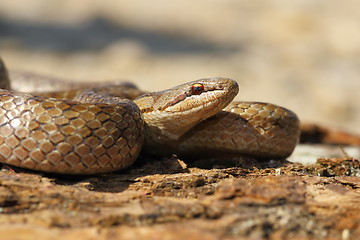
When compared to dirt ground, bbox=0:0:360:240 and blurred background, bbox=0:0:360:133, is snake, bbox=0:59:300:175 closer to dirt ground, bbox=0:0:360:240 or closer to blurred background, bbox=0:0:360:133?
dirt ground, bbox=0:0:360:240

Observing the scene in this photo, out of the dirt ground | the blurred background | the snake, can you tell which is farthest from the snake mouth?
the blurred background

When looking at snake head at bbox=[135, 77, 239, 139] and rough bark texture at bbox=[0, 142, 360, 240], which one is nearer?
rough bark texture at bbox=[0, 142, 360, 240]

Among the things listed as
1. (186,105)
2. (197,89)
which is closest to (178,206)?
(186,105)

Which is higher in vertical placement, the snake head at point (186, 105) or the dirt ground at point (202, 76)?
the snake head at point (186, 105)

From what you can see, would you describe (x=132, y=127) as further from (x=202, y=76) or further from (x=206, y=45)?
(x=206, y=45)

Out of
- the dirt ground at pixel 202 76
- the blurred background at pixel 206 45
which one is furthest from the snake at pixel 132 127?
the blurred background at pixel 206 45

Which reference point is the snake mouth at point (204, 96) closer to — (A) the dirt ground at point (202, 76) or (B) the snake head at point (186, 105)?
(B) the snake head at point (186, 105)

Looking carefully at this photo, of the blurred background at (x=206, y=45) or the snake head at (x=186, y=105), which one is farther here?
the blurred background at (x=206, y=45)

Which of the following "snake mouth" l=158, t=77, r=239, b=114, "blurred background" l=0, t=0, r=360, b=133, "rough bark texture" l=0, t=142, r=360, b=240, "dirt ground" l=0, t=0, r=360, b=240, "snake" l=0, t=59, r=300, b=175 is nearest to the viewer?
"rough bark texture" l=0, t=142, r=360, b=240
